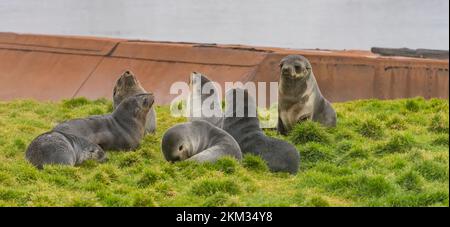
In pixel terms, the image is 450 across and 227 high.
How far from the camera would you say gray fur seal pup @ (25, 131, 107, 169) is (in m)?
7.77

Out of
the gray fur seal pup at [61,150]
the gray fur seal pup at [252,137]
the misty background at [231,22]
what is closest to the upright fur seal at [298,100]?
the gray fur seal pup at [252,137]

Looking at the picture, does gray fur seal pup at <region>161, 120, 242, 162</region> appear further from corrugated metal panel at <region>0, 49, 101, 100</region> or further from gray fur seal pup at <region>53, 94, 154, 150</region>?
corrugated metal panel at <region>0, 49, 101, 100</region>

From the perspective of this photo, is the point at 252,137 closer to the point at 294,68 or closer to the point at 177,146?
the point at 177,146

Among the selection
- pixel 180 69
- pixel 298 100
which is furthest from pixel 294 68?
pixel 180 69

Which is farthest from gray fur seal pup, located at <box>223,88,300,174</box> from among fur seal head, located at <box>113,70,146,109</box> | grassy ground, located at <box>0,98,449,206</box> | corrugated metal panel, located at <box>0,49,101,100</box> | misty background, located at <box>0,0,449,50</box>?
misty background, located at <box>0,0,449,50</box>

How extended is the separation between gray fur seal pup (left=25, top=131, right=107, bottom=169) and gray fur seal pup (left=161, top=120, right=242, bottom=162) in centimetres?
68

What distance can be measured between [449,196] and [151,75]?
6.97 m

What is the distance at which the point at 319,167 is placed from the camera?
7949 mm

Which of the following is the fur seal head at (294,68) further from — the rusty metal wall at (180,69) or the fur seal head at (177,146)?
the rusty metal wall at (180,69)

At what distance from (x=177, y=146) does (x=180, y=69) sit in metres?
4.66

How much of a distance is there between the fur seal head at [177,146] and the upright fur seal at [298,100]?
1.87m

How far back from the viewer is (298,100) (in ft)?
32.3
